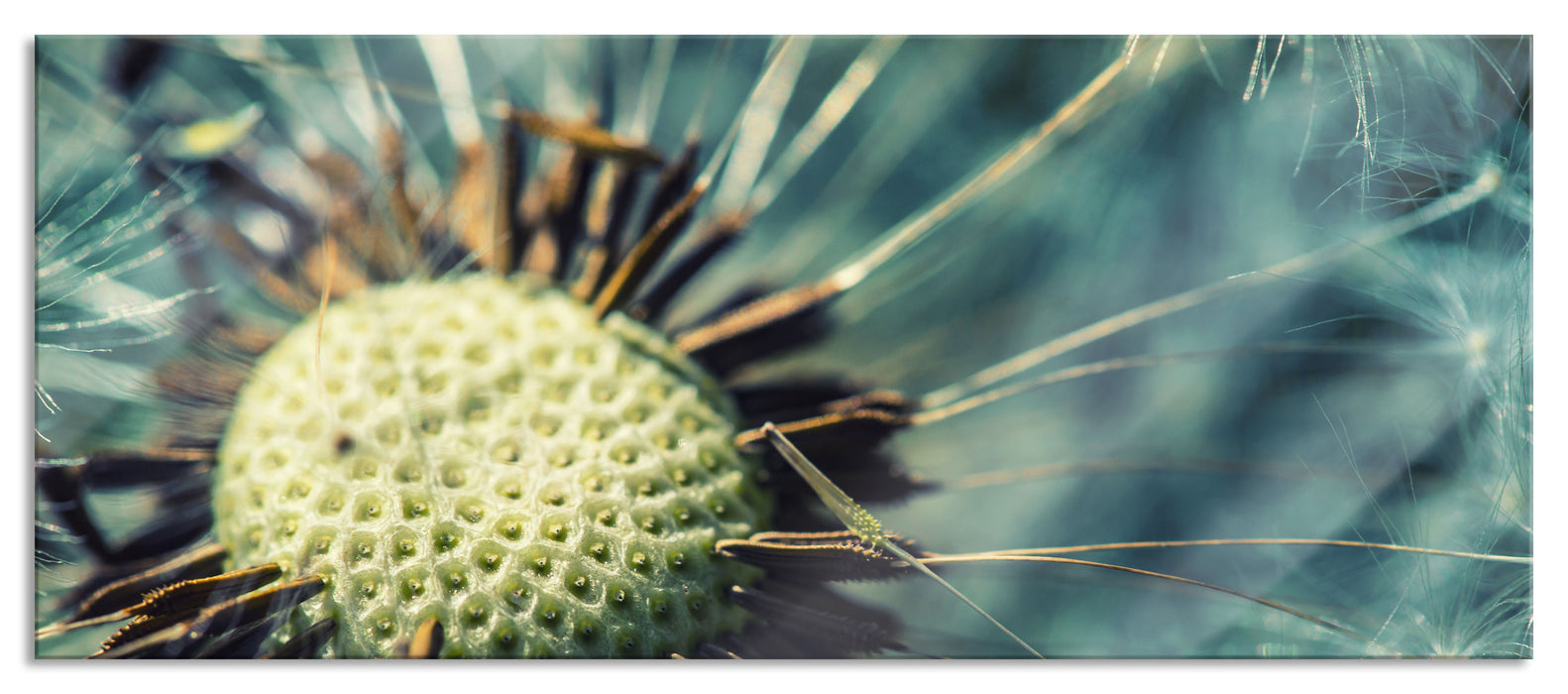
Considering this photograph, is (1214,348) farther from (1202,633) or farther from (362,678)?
(362,678)

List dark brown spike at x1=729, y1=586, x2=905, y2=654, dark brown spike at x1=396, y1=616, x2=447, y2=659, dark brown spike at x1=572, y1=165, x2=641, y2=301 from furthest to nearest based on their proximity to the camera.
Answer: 1. dark brown spike at x1=572, y1=165, x2=641, y2=301
2. dark brown spike at x1=729, y1=586, x2=905, y2=654
3. dark brown spike at x1=396, y1=616, x2=447, y2=659

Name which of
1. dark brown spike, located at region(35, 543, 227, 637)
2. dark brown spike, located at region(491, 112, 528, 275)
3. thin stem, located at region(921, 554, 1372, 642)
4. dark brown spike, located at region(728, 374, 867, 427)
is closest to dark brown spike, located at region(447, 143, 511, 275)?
dark brown spike, located at region(491, 112, 528, 275)

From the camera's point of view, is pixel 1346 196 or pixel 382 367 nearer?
pixel 382 367

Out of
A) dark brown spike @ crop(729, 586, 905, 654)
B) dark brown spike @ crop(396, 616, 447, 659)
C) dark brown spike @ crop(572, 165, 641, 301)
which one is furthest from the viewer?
dark brown spike @ crop(572, 165, 641, 301)

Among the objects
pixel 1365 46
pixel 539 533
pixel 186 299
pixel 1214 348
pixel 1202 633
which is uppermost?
pixel 1365 46

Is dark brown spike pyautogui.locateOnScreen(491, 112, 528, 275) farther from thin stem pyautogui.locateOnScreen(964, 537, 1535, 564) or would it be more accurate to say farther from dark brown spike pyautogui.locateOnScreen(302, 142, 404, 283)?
thin stem pyautogui.locateOnScreen(964, 537, 1535, 564)

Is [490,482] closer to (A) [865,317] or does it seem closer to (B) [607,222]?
(B) [607,222]

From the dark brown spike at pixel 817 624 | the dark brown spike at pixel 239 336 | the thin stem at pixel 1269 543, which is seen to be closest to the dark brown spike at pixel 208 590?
the dark brown spike at pixel 239 336

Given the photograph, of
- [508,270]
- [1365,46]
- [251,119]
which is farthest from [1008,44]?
[251,119]

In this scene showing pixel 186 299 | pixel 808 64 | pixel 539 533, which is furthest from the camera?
pixel 808 64
